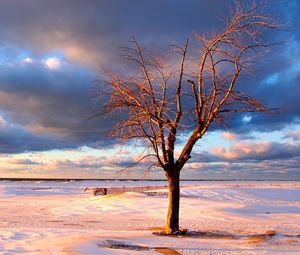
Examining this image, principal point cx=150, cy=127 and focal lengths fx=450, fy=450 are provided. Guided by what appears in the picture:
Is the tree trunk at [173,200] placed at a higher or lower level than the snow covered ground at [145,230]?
higher

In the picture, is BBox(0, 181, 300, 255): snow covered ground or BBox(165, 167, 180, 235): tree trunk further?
BBox(165, 167, 180, 235): tree trunk

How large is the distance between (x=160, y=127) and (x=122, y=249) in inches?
217

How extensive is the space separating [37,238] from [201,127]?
7158 mm

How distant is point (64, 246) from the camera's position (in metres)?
13.4

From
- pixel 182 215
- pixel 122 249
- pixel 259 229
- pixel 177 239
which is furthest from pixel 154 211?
pixel 122 249

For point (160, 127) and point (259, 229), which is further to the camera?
point (259, 229)

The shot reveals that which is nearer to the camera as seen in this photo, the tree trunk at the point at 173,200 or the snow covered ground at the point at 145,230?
the snow covered ground at the point at 145,230

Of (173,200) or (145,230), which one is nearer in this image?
(173,200)

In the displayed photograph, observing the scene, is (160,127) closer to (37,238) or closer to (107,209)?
(37,238)

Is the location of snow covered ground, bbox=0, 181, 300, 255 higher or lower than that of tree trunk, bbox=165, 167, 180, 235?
lower

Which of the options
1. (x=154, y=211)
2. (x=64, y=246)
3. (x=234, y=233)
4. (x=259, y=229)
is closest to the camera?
(x=64, y=246)

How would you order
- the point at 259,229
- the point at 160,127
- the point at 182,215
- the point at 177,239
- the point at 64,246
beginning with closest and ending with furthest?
the point at 64,246 → the point at 177,239 → the point at 160,127 → the point at 259,229 → the point at 182,215

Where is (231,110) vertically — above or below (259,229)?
above

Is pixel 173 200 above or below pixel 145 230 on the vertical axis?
above
